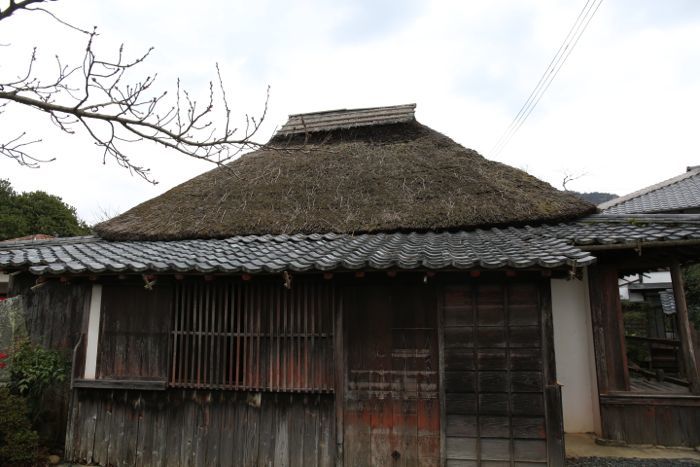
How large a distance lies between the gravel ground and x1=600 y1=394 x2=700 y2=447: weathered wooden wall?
0.50m

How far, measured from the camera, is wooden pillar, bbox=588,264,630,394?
5547 millimetres

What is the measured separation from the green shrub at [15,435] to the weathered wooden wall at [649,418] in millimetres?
7007

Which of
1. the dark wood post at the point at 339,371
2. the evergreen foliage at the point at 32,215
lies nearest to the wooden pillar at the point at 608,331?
the dark wood post at the point at 339,371

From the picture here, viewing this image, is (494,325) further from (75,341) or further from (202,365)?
(75,341)

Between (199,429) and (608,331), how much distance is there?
545 cm

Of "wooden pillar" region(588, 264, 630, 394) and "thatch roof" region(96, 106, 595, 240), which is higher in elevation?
"thatch roof" region(96, 106, 595, 240)

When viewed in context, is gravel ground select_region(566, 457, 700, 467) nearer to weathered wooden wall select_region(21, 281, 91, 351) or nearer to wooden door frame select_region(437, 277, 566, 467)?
wooden door frame select_region(437, 277, 566, 467)

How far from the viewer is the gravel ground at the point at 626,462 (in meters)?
4.80

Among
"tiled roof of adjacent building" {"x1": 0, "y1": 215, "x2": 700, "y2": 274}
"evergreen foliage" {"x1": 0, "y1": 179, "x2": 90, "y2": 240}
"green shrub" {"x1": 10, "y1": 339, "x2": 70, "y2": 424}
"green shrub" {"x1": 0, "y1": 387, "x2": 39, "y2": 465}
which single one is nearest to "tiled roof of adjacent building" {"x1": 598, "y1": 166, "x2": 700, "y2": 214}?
"tiled roof of adjacent building" {"x1": 0, "y1": 215, "x2": 700, "y2": 274}

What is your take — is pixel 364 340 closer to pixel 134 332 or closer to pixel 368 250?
pixel 368 250

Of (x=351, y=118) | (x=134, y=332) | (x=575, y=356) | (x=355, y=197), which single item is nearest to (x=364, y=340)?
(x=134, y=332)

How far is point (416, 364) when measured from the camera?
4.75m

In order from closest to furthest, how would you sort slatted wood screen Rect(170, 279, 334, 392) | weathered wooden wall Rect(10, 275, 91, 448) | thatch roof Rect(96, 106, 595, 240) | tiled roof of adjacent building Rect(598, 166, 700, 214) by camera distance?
slatted wood screen Rect(170, 279, 334, 392) < weathered wooden wall Rect(10, 275, 91, 448) < thatch roof Rect(96, 106, 595, 240) < tiled roof of adjacent building Rect(598, 166, 700, 214)

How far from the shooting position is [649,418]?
545 cm
